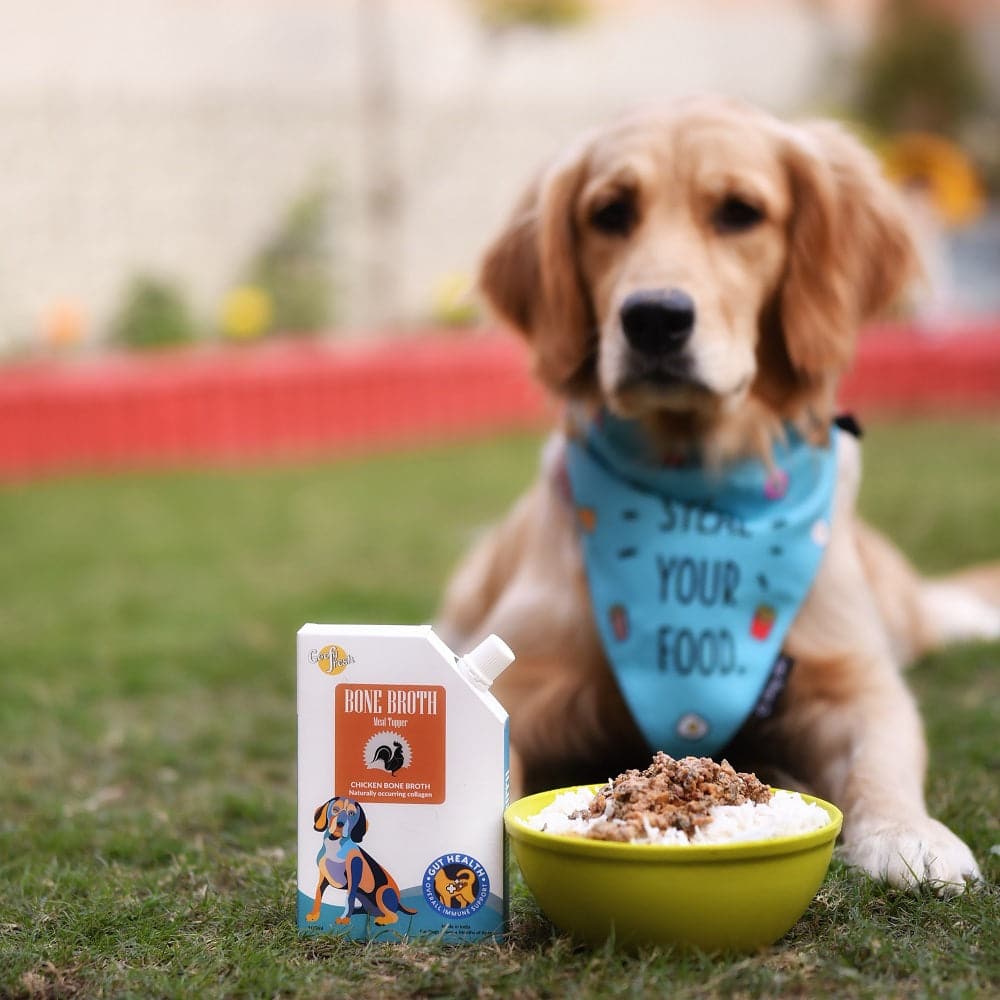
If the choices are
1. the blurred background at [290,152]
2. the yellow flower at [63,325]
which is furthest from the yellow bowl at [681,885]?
the yellow flower at [63,325]

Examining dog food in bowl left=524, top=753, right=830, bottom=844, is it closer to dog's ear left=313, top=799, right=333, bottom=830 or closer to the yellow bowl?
the yellow bowl

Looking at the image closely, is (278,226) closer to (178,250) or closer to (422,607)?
(178,250)

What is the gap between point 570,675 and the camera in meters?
3.04

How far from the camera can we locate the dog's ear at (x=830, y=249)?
3.13 metres

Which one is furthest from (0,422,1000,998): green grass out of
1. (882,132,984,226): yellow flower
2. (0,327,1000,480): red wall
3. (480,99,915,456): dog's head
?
(882,132,984,226): yellow flower

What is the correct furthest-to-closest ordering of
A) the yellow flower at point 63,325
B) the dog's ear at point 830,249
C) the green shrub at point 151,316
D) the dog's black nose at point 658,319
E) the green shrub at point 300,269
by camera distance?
the green shrub at point 300,269, the green shrub at point 151,316, the yellow flower at point 63,325, the dog's ear at point 830,249, the dog's black nose at point 658,319

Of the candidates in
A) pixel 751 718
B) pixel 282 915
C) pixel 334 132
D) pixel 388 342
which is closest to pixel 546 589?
pixel 751 718

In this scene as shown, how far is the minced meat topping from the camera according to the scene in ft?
6.20

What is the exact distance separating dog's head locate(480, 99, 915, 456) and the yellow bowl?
3.98 feet

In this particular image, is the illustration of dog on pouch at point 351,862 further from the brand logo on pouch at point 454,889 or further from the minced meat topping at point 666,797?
the minced meat topping at point 666,797

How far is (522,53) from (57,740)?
513 inches

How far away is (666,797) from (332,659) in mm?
505

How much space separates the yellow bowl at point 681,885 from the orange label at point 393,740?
161 mm

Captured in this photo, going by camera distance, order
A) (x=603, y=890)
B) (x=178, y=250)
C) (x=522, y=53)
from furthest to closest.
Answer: (x=522, y=53) → (x=178, y=250) → (x=603, y=890)
